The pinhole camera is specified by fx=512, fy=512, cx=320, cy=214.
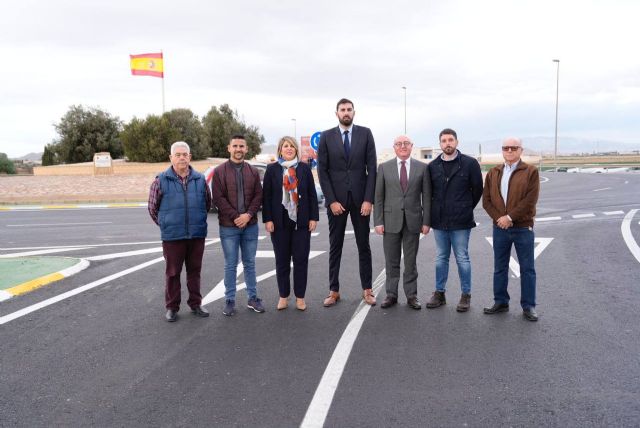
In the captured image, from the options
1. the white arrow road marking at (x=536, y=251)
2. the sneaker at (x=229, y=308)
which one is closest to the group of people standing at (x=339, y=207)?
the sneaker at (x=229, y=308)

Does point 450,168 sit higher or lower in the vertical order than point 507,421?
higher

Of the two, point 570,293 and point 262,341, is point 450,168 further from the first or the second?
point 262,341

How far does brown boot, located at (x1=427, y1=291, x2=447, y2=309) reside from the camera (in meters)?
5.82

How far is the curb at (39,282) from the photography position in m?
6.75

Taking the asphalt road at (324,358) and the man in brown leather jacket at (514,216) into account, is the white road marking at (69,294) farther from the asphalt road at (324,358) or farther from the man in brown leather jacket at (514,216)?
the man in brown leather jacket at (514,216)

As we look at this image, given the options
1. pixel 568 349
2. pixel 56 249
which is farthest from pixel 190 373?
pixel 56 249

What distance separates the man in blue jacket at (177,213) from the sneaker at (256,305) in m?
0.50

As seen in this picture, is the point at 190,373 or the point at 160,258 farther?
the point at 160,258

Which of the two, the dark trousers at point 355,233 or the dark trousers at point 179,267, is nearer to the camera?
the dark trousers at point 179,267

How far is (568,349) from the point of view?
449 cm

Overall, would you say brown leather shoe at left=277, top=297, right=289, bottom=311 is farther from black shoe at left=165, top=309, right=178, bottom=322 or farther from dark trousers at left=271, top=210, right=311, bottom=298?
black shoe at left=165, top=309, right=178, bottom=322

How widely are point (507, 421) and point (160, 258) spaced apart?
23.3ft

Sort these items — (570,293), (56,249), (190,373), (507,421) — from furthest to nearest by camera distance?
(56,249) → (570,293) → (190,373) → (507,421)

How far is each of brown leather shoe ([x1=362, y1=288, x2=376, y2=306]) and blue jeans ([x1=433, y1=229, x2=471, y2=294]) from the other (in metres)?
0.76
